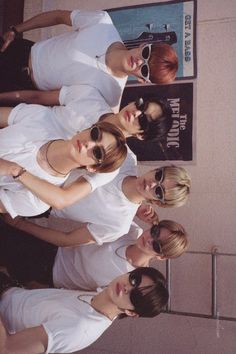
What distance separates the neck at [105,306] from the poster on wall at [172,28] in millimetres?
1891

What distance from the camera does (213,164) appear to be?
10.5ft

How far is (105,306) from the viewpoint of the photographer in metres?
2.07

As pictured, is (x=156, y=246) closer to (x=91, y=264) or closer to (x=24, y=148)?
Result: (x=91, y=264)

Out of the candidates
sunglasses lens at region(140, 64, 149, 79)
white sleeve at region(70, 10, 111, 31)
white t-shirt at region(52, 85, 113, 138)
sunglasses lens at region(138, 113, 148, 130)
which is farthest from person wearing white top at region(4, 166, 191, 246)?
white sleeve at region(70, 10, 111, 31)

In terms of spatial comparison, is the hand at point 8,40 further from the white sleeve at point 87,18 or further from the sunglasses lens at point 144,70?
the sunglasses lens at point 144,70

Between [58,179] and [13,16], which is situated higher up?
[13,16]

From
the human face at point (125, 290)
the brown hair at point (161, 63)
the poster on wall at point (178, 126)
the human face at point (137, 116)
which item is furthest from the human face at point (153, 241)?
the poster on wall at point (178, 126)

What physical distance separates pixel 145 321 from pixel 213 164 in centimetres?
133

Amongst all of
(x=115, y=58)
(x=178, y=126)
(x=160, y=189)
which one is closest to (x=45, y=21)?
(x=115, y=58)

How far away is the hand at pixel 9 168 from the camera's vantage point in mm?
1768

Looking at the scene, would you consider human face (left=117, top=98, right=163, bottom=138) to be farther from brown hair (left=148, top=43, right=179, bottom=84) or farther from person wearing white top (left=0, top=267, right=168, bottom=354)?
person wearing white top (left=0, top=267, right=168, bottom=354)

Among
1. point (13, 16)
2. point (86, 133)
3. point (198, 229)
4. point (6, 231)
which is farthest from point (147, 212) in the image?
point (13, 16)

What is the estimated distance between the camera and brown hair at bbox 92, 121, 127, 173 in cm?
181

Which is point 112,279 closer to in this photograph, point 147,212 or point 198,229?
point 147,212
